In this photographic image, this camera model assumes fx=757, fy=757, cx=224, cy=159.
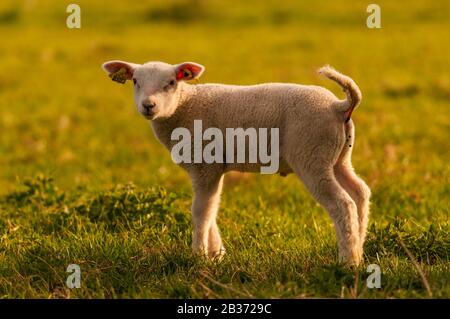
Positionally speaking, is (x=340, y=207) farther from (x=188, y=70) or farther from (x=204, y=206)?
(x=188, y=70)

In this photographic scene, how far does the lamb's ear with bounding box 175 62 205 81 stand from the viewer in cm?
548

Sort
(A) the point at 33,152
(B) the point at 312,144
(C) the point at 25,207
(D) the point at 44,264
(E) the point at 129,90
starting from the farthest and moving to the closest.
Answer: (E) the point at 129,90
(A) the point at 33,152
(C) the point at 25,207
(D) the point at 44,264
(B) the point at 312,144

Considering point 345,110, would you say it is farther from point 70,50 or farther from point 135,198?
point 70,50

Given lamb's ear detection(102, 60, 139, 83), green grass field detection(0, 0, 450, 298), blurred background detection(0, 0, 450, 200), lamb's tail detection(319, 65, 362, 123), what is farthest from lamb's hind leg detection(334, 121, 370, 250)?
blurred background detection(0, 0, 450, 200)

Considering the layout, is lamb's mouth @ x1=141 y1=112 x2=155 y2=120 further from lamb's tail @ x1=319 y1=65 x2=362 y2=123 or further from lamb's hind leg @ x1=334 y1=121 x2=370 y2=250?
lamb's hind leg @ x1=334 y1=121 x2=370 y2=250

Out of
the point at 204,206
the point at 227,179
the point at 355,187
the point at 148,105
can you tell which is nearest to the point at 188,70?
the point at 148,105

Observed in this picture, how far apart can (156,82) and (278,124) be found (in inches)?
36.2

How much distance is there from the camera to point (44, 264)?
545 cm

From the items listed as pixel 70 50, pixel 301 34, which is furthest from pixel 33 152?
pixel 301 34

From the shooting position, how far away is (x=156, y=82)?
5391 mm

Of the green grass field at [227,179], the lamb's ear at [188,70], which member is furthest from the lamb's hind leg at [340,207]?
the lamb's ear at [188,70]

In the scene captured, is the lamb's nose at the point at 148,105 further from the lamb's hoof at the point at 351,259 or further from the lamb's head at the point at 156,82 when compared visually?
the lamb's hoof at the point at 351,259

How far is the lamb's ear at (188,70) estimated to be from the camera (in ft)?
18.0
